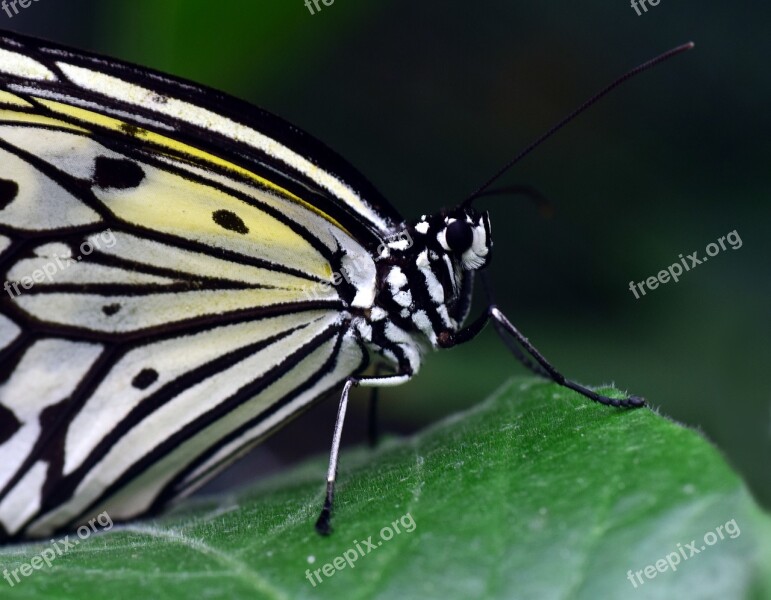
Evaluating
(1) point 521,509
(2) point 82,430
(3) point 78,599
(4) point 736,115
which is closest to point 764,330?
(4) point 736,115

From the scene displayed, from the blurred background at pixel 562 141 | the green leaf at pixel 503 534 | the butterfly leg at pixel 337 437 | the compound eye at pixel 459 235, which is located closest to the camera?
the green leaf at pixel 503 534

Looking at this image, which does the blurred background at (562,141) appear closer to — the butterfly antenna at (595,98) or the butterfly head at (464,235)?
the butterfly head at (464,235)

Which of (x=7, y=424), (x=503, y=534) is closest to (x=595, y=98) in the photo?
(x=503, y=534)

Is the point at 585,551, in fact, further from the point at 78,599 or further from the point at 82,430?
the point at 82,430

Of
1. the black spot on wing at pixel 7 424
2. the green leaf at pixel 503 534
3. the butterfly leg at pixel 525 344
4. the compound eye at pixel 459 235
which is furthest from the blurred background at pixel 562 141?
the black spot on wing at pixel 7 424

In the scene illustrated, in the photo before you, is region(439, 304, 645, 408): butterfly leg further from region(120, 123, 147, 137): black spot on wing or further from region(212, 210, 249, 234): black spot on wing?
region(120, 123, 147, 137): black spot on wing

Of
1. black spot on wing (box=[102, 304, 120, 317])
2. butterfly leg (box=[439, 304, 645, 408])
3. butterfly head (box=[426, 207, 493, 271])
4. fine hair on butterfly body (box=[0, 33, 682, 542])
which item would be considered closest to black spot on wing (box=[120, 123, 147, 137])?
fine hair on butterfly body (box=[0, 33, 682, 542])

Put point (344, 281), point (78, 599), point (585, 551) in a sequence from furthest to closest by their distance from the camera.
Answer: point (344, 281)
point (78, 599)
point (585, 551)
